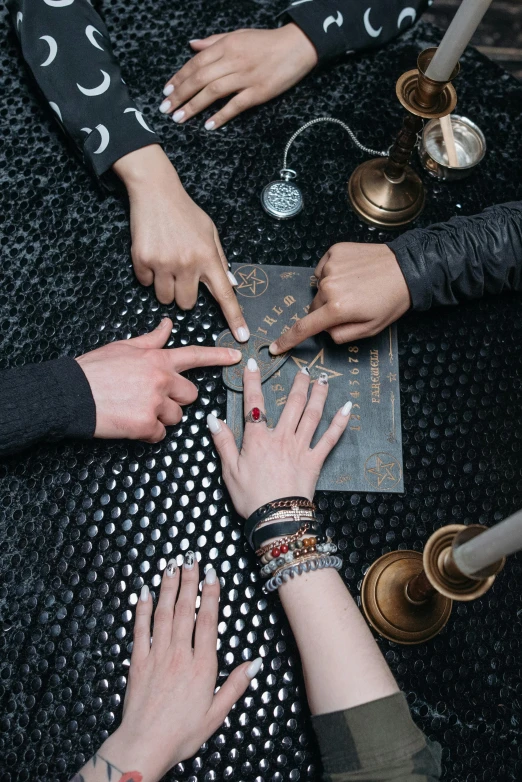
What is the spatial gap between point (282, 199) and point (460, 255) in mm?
303

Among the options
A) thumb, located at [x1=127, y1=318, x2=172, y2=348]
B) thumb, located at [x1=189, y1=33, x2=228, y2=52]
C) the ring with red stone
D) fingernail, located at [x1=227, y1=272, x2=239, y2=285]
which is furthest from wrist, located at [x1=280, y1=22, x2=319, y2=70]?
the ring with red stone

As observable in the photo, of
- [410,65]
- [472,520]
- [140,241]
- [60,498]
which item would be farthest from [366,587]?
Answer: [410,65]

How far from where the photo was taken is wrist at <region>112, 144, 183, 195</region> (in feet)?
3.54

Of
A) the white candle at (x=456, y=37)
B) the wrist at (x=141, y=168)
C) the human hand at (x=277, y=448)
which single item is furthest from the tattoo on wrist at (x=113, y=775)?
the white candle at (x=456, y=37)

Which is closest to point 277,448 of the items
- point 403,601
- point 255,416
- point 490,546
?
point 255,416

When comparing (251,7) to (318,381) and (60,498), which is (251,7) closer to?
(318,381)

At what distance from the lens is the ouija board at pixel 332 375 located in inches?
39.9

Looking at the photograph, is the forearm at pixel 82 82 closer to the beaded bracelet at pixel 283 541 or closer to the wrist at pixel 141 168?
the wrist at pixel 141 168

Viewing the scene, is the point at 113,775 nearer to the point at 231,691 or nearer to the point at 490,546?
the point at 231,691

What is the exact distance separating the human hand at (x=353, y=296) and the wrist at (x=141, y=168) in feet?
0.97

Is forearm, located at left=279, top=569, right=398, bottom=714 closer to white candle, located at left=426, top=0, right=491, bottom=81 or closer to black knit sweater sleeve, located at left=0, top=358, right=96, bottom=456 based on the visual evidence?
black knit sweater sleeve, located at left=0, top=358, right=96, bottom=456

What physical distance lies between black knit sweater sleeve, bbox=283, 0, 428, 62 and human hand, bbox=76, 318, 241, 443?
0.59 metres

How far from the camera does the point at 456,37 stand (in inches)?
33.5

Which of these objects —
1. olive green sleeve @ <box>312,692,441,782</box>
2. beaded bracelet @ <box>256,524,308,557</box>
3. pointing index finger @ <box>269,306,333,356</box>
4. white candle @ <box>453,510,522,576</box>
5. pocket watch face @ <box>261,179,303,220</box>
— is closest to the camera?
white candle @ <box>453,510,522,576</box>
